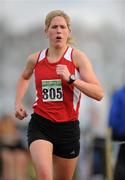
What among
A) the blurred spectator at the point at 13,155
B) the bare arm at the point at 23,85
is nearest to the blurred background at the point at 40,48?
the blurred spectator at the point at 13,155

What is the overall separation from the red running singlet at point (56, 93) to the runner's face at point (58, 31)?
0.40ft

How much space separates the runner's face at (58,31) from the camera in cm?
782

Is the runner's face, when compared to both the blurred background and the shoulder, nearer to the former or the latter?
the shoulder

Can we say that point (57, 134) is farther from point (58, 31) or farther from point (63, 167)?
point (58, 31)

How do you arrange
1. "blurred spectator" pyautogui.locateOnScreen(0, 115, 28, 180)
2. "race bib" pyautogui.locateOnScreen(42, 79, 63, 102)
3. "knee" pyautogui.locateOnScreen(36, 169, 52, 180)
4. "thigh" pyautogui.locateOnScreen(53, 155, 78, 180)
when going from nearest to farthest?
"knee" pyautogui.locateOnScreen(36, 169, 52, 180)
"race bib" pyautogui.locateOnScreen(42, 79, 63, 102)
"thigh" pyautogui.locateOnScreen(53, 155, 78, 180)
"blurred spectator" pyautogui.locateOnScreen(0, 115, 28, 180)

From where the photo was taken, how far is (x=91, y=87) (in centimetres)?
761

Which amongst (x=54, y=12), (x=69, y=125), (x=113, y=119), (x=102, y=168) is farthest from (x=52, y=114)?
(x=102, y=168)

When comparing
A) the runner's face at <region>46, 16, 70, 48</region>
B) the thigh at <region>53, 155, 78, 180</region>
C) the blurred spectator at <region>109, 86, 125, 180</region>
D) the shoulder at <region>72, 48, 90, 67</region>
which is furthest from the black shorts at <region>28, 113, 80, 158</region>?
the blurred spectator at <region>109, 86, 125, 180</region>

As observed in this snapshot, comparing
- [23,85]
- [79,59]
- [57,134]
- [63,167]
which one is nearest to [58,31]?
[79,59]

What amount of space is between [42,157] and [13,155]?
661 cm

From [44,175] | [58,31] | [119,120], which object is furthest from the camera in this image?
[119,120]

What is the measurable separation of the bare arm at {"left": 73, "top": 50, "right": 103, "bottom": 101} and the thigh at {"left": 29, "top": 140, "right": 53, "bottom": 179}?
0.60 m

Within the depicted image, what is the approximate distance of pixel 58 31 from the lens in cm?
780

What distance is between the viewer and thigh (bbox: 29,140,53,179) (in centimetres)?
755
